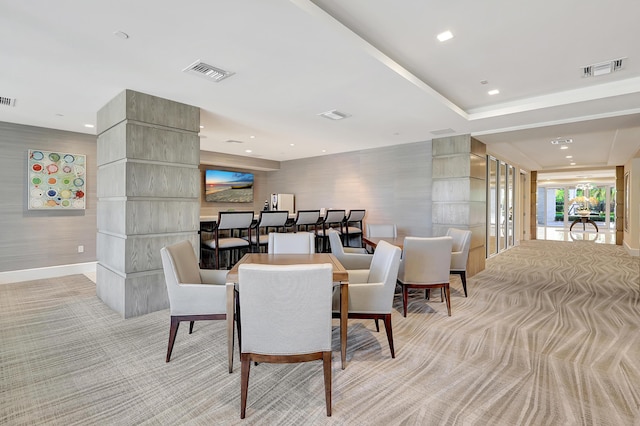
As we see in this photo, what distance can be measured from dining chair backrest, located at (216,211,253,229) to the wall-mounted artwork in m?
3.02

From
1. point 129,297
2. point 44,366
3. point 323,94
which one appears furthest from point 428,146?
point 44,366

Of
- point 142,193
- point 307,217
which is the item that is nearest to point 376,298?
point 142,193

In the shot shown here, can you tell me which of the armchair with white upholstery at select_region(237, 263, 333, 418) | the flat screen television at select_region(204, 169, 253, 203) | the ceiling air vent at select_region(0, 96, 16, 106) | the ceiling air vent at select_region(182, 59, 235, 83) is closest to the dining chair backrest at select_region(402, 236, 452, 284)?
the armchair with white upholstery at select_region(237, 263, 333, 418)

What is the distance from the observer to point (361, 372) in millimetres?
2393

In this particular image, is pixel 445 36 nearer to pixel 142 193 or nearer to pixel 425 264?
pixel 425 264

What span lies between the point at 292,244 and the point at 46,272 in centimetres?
474

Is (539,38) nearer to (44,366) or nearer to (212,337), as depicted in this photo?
(212,337)

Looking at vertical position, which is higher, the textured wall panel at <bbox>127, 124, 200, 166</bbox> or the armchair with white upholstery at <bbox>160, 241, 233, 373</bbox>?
the textured wall panel at <bbox>127, 124, 200, 166</bbox>

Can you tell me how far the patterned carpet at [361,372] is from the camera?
1.93 metres

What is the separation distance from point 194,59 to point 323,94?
1.47 meters

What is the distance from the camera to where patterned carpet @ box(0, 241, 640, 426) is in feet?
6.35

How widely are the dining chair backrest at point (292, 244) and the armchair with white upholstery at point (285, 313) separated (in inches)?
64.4

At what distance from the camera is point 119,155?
3.59 m

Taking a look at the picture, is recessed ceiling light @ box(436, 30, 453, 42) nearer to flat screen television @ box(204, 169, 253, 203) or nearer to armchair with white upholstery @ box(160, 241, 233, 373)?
armchair with white upholstery @ box(160, 241, 233, 373)
